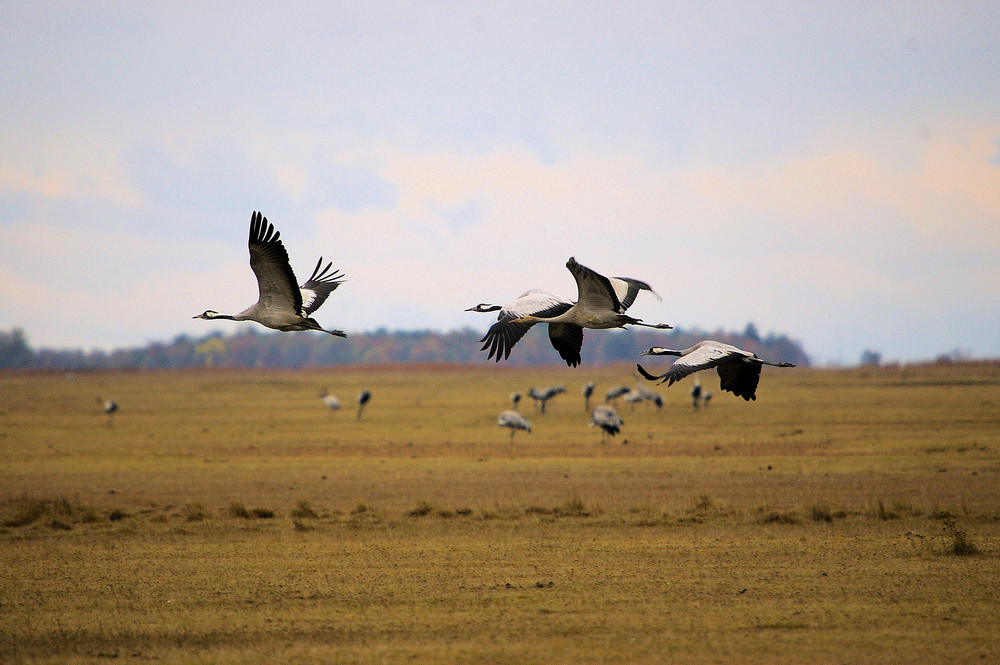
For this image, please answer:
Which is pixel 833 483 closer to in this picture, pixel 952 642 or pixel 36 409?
pixel 952 642

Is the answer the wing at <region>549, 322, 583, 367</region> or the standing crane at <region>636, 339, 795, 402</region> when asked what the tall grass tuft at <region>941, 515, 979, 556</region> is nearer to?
the standing crane at <region>636, 339, 795, 402</region>

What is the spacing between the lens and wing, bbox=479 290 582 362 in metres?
12.8

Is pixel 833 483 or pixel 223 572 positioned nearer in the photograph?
pixel 223 572

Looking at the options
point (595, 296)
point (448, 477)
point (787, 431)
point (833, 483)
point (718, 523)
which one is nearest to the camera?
point (595, 296)

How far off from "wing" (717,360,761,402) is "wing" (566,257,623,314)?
1388 mm

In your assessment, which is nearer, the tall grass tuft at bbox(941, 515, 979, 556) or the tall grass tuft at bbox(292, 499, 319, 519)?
the tall grass tuft at bbox(941, 515, 979, 556)

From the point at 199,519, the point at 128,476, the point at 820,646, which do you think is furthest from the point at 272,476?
the point at 820,646

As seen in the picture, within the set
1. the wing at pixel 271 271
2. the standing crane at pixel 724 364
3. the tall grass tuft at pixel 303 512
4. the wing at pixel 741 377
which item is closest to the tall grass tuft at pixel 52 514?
the tall grass tuft at pixel 303 512

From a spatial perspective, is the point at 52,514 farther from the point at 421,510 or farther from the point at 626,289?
the point at 626,289

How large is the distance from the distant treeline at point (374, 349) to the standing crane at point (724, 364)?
135195mm

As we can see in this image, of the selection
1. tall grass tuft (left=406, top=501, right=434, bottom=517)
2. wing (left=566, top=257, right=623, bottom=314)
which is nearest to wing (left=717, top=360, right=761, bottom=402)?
wing (left=566, top=257, right=623, bottom=314)

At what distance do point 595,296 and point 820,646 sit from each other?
14.1 feet

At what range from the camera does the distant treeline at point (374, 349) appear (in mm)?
151625

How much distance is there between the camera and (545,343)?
157375 millimetres
